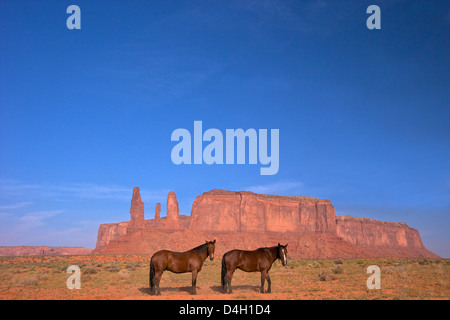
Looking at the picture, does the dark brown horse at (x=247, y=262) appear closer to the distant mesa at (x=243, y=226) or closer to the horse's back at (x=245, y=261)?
the horse's back at (x=245, y=261)

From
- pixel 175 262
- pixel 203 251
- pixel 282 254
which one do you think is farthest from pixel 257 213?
pixel 175 262

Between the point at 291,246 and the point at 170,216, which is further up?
the point at 170,216

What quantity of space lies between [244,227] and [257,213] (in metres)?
8.43

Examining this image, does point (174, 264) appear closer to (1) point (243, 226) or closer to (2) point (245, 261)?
(2) point (245, 261)

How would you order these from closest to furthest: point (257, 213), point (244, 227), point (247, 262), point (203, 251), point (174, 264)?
point (174, 264)
point (203, 251)
point (247, 262)
point (244, 227)
point (257, 213)

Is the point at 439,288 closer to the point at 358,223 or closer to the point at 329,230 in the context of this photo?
the point at 329,230

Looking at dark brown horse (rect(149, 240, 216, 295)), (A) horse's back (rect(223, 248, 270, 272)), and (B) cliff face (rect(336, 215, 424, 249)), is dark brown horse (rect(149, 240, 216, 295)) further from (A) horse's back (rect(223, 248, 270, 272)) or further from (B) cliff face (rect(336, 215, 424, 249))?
(B) cliff face (rect(336, 215, 424, 249))

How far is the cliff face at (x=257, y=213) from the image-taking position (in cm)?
13688

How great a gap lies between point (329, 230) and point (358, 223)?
54948mm

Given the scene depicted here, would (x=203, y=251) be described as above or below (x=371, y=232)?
above

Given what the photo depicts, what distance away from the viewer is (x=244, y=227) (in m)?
136
